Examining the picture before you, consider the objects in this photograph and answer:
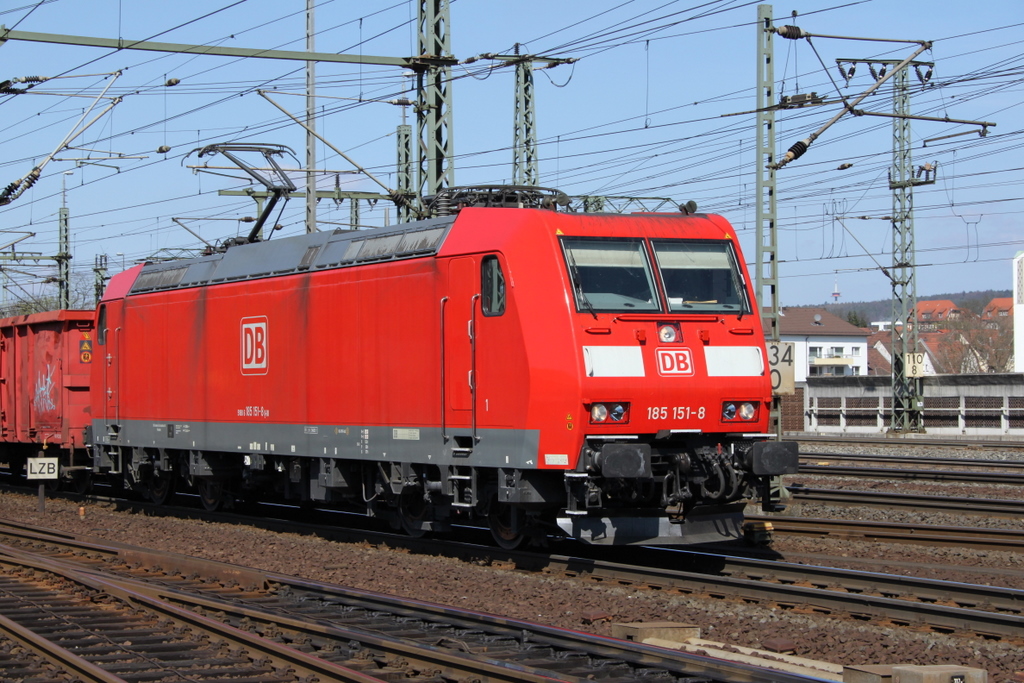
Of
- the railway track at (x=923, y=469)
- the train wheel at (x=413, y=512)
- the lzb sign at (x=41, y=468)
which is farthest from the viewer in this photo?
the railway track at (x=923, y=469)

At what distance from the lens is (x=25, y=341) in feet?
81.7

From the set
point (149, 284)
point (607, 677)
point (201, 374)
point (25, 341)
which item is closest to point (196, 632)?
point (607, 677)

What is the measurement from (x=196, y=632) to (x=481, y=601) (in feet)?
8.72

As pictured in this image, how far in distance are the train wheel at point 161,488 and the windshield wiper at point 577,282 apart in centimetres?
1040

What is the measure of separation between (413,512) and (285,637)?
5.76 metres

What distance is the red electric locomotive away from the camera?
1138 cm

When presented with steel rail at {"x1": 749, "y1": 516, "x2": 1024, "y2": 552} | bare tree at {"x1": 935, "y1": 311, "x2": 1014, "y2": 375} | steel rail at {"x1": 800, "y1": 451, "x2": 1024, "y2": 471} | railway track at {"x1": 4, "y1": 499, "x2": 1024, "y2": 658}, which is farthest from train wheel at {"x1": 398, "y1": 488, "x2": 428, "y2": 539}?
bare tree at {"x1": 935, "y1": 311, "x2": 1014, "y2": 375}

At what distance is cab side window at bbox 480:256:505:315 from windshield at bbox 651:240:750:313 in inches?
68.4

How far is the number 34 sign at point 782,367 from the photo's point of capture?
16.2 metres

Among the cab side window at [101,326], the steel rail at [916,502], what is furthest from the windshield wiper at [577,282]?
the cab side window at [101,326]

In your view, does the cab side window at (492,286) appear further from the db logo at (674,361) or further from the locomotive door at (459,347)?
the db logo at (674,361)

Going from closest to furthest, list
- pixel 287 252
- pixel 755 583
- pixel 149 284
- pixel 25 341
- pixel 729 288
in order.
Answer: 1. pixel 755 583
2. pixel 729 288
3. pixel 287 252
4. pixel 149 284
5. pixel 25 341

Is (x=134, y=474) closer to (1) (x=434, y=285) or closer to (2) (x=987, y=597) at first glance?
(1) (x=434, y=285)

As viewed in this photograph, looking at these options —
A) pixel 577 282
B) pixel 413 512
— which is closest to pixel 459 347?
pixel 577 282
